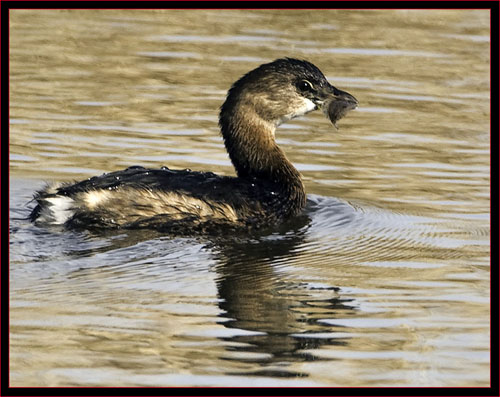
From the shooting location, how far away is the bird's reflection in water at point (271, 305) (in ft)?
24.0

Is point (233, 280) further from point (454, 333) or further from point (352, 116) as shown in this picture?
point (352, 116)

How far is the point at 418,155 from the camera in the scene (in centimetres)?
1266

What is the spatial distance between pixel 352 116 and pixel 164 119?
2.15 meters

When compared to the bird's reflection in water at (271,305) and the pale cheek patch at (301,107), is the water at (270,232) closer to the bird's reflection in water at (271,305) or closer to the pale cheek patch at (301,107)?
the bird's reflection in water at (271,305)

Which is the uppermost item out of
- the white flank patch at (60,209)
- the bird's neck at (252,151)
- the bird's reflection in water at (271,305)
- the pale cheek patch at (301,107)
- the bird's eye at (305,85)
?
the bird's eye at (305,85)

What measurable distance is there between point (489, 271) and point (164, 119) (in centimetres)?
537

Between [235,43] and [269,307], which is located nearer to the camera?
[269,307]

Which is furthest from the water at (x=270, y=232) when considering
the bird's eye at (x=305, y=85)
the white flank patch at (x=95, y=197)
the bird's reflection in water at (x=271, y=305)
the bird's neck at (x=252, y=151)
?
the bird's eye at (x=305, y=85)

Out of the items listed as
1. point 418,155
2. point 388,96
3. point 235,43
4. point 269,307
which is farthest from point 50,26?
point 269,307

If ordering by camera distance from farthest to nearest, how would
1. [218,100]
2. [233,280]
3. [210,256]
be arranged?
[218,100]
[210,256]
[233,280]

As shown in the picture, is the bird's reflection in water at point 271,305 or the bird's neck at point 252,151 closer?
the bird's reflection in water at point 271,305

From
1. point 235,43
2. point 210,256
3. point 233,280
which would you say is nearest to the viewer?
point 233,280

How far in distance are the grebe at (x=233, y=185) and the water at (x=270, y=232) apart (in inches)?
7.4

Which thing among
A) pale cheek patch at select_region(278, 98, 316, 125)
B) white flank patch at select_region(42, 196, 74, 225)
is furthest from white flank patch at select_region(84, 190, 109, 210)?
pale cheek patch at select_region(278, 98, 316, 125)
